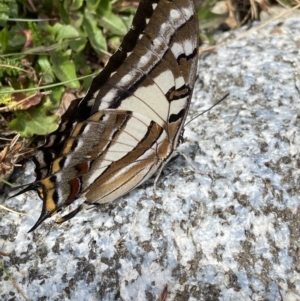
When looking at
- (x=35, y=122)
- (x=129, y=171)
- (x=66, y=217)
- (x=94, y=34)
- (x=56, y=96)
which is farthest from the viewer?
(x=94, y=34)

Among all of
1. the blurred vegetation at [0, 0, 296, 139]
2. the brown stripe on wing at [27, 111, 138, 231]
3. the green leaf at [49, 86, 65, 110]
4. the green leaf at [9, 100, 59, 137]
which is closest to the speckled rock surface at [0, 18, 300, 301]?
the brown stripe on wing at [27, 111, 138, 231]

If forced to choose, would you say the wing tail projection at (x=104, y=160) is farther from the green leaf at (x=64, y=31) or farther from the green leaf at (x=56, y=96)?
the green leaf at (x=64, y=31)

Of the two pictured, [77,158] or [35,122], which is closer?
[77,158]

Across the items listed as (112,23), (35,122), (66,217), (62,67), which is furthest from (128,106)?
(112,23)

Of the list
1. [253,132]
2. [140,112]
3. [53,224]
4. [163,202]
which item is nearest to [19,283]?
[53,224]

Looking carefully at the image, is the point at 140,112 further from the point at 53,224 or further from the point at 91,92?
the point at 53,224

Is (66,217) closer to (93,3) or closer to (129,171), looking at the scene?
(129,171)

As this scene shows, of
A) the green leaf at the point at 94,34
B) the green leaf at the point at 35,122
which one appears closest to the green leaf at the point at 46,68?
the green leaf at the point at 35,122
